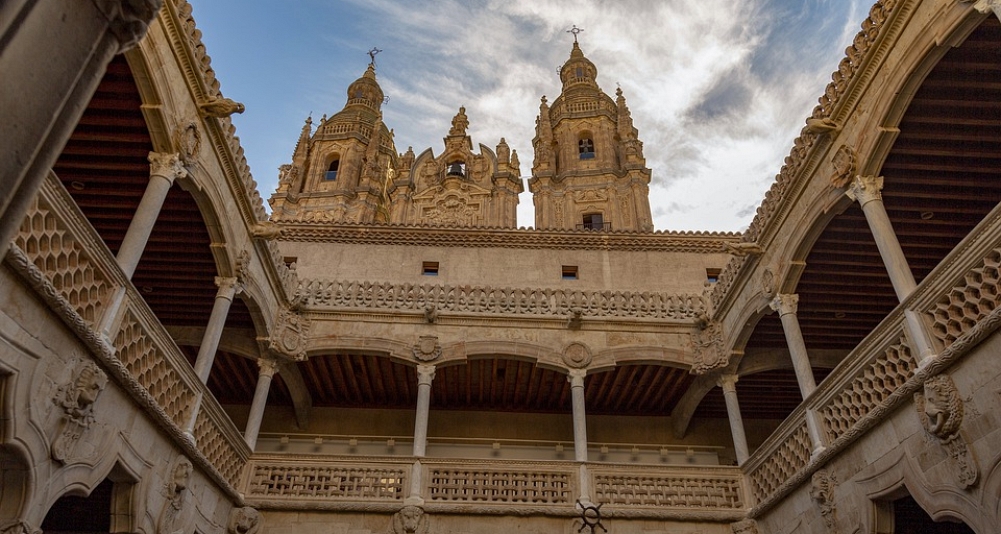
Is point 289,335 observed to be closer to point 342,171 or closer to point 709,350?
point 709,350

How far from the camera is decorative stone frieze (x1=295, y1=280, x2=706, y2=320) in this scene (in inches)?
513

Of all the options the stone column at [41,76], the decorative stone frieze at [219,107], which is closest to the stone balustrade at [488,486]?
the decorative stone frieze at [219,107]

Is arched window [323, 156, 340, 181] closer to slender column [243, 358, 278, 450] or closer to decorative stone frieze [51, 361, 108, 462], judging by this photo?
slender column [243, 358, 278, 450]

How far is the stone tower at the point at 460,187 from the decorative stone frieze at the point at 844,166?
56.1 ft

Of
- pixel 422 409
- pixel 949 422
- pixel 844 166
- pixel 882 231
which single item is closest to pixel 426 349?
pixel 422 409

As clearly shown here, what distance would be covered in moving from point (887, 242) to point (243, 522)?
10199 millimetres

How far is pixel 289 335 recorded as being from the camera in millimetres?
12367

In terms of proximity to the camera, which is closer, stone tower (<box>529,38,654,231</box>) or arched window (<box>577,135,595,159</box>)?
stone tower (<box>529,38,654,231</box>)

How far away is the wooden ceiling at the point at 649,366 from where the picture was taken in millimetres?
7500

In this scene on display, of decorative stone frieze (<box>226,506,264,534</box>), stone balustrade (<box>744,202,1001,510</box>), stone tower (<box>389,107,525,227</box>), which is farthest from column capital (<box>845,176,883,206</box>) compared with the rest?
stone tower (<box>389,107,525,227</box>)

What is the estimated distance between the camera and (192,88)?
8.23 metres

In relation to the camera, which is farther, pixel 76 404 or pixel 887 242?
pixel 887 242

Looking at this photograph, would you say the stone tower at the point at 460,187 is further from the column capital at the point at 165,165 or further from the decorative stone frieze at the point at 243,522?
the column capital at the point at 165,165

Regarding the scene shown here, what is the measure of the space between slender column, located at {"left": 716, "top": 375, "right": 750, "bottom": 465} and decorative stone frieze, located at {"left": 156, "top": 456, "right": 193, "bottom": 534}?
352 inches
